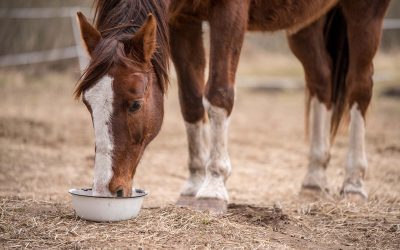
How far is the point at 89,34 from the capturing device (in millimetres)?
3264

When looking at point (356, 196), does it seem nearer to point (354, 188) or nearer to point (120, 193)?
point (354, 188)

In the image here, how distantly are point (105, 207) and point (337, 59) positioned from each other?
294 centimetres

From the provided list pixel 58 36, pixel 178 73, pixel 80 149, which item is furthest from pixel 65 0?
pixel 178 73

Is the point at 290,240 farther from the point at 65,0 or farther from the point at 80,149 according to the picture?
the point at 65,0

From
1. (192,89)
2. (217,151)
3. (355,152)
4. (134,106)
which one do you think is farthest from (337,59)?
(134,106)

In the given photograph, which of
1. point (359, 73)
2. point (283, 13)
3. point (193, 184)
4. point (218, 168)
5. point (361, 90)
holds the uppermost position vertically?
point (283, 13)

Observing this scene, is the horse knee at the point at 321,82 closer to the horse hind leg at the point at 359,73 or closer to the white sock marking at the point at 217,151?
the horse hind leg at the point at 359,73

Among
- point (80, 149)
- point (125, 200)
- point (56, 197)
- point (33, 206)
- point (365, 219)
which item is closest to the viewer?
point (125, 200)

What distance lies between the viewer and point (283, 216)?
3641 mm

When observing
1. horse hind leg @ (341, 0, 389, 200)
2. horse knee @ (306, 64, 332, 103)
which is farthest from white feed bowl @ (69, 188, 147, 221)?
horse knee @ (306, 64, 332, 103)

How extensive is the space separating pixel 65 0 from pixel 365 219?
34.2 feet

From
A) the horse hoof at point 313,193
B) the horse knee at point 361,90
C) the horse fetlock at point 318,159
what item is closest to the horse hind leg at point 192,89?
the horse hoof at point 313,193

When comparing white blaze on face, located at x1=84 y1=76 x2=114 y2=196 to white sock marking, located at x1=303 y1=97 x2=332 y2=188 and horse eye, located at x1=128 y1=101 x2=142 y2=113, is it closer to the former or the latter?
horse eye, located at x1=128 y1=101 x2=142 y2=113

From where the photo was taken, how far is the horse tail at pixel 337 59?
204 inches
